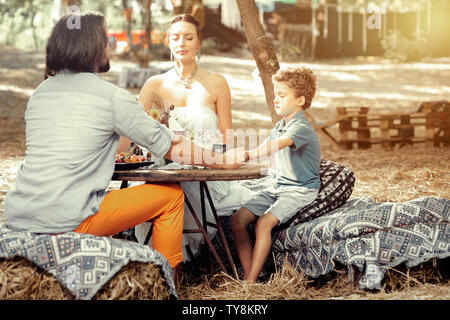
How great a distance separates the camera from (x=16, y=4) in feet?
81.8

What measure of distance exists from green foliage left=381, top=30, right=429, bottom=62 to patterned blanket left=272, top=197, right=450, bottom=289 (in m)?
16.8

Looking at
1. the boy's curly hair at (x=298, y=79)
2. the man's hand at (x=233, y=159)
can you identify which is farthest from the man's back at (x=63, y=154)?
the boy's curly hair at (x=298, y=79)

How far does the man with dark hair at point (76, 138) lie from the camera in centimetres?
301

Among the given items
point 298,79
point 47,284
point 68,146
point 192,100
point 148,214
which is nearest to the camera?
point 47,284

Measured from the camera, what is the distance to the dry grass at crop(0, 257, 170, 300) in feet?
9.42

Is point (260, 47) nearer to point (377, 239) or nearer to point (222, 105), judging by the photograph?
point (222, 105)

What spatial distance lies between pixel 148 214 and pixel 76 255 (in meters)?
0.48

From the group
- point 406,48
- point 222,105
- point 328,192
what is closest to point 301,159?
point 328,192

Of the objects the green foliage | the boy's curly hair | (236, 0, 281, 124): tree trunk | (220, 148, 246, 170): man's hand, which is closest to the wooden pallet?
(236, 0, 281, 124): tree trunk

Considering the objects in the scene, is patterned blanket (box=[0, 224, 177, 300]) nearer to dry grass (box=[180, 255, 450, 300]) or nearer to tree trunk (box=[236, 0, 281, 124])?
dry grass (box=[180, 255, 450, 300])

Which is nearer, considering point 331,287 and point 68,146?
point 68,146

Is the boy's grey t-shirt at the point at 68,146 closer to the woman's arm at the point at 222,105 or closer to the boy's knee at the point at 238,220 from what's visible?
the boy's knee at the point at 238,220

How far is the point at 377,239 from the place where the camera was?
11.5 feet

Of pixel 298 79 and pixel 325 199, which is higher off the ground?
pixel 298 79
